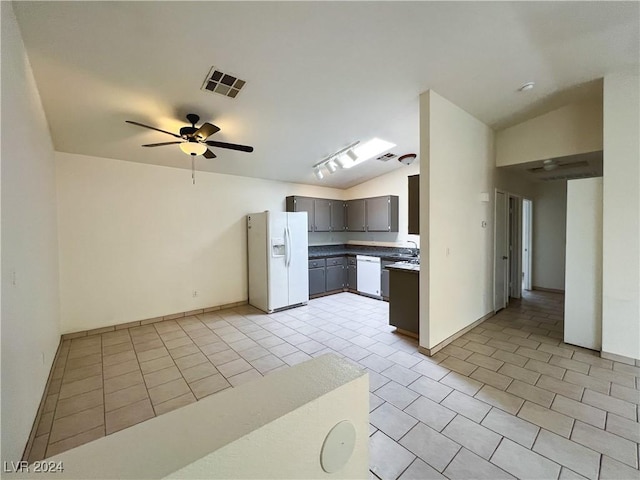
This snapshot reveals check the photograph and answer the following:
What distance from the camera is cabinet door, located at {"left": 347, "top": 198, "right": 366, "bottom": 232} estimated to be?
618 cm

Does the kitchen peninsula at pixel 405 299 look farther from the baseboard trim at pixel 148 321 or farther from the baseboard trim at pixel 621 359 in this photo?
the baseboard trim at pixel 148 321

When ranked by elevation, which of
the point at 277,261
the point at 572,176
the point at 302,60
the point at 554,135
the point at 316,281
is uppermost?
the point at 302,60

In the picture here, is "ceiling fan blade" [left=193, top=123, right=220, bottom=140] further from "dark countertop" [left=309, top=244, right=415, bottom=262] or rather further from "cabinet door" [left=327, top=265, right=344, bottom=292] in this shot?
"cabinet door" [left=327, top=265, right=344, bottom=292]

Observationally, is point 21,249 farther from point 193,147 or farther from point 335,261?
point 335,261

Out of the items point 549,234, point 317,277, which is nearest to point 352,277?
point 317,277

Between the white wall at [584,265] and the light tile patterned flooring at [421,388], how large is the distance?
0.81 ft

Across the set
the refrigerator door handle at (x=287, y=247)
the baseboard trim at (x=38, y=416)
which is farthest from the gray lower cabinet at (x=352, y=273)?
the baseboard trim at (x=38, y=416)

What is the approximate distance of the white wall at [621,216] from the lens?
2.70m

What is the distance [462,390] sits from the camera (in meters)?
2.38

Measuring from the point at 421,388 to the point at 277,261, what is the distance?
2.97 m

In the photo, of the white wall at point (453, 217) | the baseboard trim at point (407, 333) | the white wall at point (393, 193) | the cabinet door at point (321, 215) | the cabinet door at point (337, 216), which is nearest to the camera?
the white wall at point (453, 217)

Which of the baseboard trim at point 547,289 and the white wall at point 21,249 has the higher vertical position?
the white wall at point 21,249

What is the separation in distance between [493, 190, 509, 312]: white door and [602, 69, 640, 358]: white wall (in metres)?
1.54

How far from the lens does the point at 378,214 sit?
5832mm
